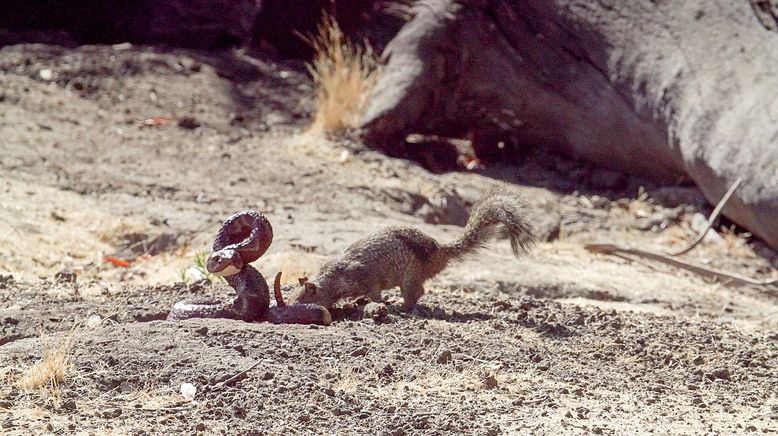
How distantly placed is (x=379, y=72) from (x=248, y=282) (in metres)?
6.26

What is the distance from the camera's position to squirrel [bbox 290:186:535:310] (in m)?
5.21

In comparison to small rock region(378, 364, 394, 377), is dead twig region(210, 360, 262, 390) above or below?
below

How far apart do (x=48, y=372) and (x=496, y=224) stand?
2497mm

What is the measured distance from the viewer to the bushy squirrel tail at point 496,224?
5.55 metres

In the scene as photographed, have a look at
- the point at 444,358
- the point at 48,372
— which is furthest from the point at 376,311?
the point at 48,372

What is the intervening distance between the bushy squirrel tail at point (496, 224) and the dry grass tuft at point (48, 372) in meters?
2.19

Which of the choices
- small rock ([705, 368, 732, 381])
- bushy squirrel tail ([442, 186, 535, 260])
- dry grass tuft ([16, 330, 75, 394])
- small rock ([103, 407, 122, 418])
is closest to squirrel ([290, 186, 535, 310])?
bushy squirrel tail ([442, 186, 535, 260])

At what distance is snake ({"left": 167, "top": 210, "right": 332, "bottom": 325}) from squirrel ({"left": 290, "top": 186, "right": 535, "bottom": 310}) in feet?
0.70

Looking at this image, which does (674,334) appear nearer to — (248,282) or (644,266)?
(248,282)

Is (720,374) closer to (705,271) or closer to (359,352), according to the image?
(359,352)

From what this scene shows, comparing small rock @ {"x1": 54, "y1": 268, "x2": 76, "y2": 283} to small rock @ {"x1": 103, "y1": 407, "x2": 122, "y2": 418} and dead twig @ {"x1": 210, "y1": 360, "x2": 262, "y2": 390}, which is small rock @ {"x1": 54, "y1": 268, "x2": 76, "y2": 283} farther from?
small rock @ {"x1": 103, "y1": 407, "x2": 122, "y2": 418}

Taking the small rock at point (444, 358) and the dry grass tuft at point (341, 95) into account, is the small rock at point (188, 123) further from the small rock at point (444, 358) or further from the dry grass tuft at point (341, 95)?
the small rock at point (444, 358)

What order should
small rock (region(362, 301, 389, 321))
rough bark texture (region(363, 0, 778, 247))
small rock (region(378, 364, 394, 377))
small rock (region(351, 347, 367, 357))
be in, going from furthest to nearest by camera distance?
rough bark texture (region(363, 0, 778, 247))
small rock (region(362, 301, 389, 321))
small rock (region(351, 347, 367, 357))
small rock (region(378, 364, 394, 377))

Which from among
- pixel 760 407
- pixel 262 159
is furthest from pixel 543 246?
pixel 760 407
